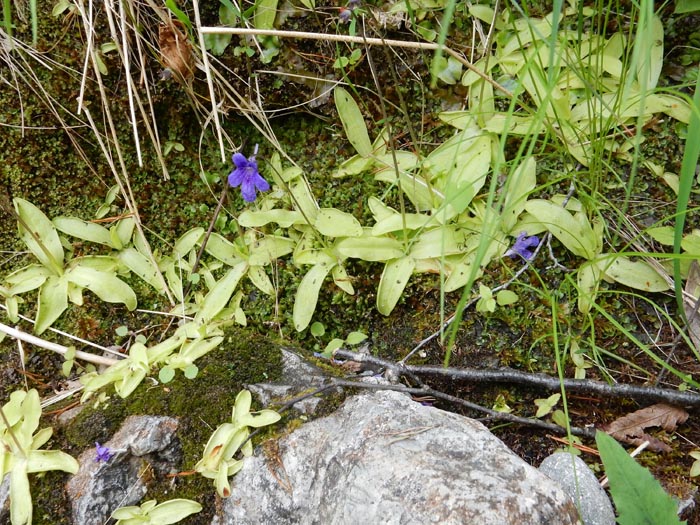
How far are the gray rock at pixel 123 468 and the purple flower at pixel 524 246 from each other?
4.42 feet

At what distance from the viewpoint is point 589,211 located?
2088 mm

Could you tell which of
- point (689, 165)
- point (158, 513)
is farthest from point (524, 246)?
point (158, 513)

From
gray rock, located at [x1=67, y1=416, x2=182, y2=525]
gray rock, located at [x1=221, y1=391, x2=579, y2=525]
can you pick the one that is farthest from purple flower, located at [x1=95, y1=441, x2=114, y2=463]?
gray rock, located at [x1=221, y1=391, x2=579, y2=525]

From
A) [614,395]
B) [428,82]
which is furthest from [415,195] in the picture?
[614,395]

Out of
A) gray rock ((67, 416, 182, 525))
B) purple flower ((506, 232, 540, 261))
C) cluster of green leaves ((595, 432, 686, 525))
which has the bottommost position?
gray rock ((67, 416, 182, 525))

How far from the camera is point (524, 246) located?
210cm

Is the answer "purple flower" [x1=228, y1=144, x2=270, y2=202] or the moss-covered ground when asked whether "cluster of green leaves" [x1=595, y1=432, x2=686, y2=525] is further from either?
"purple flower" [x1=228, y1=144, x2=270, y2=202]

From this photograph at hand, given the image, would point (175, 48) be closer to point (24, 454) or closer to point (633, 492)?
point (24, 454)

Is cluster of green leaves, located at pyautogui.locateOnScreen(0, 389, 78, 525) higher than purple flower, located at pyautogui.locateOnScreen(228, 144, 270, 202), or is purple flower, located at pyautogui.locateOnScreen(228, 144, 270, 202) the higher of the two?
purple flower, located at pyautogui.locateOnScreen(228, 144, 270, 202)

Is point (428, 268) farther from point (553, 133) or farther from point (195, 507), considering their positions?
point (195, 507)

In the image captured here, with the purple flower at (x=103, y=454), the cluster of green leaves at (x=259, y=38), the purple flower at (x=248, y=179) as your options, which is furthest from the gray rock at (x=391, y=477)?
the cluster of green leaves at (x=259, y=38)

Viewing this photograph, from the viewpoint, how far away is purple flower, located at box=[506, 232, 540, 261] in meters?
2.09

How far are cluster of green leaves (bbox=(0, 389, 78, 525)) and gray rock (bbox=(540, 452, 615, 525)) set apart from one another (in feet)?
4.95

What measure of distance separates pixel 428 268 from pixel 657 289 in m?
0.82
